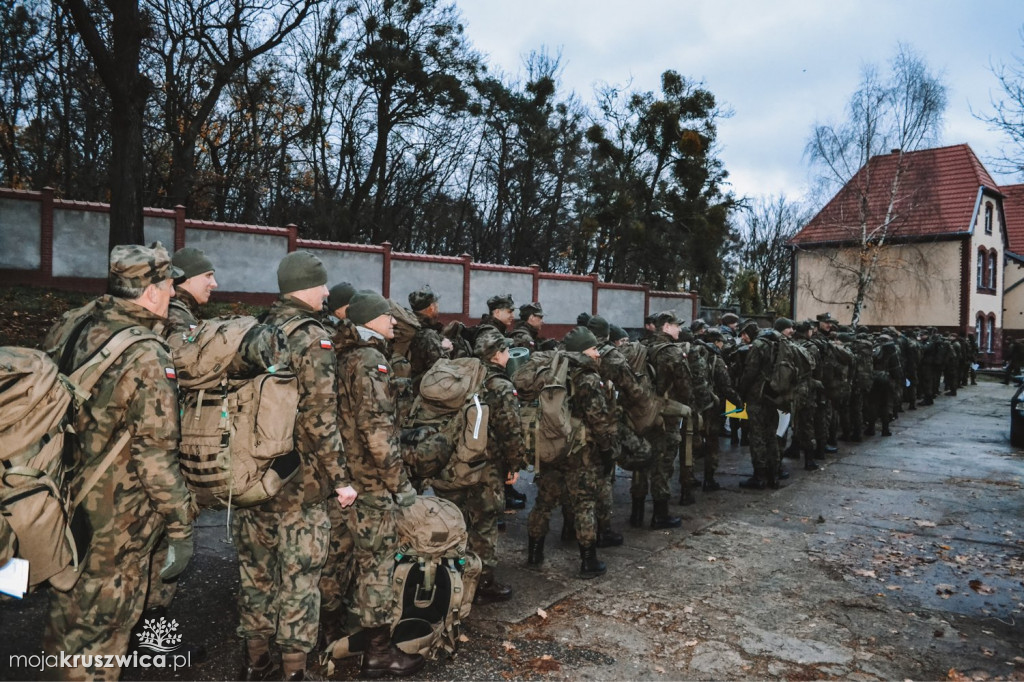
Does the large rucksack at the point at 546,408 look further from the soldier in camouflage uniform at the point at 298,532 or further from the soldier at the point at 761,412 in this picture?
the soldier at the point at 761,412

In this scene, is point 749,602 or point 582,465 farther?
point 582,465

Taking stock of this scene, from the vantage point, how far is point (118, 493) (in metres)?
2.97

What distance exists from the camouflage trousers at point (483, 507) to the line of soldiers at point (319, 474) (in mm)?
14

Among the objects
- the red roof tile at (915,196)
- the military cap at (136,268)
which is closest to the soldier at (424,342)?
the military cap at (136,268)

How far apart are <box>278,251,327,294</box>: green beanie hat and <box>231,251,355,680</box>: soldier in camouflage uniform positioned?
0.77 ft

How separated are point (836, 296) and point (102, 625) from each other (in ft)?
122

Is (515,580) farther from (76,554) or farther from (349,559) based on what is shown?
(76,554)

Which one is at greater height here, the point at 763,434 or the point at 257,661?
the point at 763,434

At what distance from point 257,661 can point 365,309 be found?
1950 mm

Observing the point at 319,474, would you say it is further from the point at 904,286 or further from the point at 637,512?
the point at 904,286

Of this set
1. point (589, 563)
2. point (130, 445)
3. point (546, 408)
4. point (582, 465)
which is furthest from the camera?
point (582, 465)

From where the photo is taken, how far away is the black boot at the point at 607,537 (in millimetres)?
6328

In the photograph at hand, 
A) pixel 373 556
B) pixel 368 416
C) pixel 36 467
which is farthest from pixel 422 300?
pixel 36 467

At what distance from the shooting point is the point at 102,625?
289 centimetres
